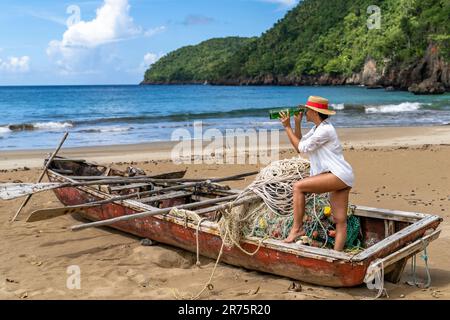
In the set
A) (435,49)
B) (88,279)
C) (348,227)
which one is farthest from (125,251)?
(435,49)

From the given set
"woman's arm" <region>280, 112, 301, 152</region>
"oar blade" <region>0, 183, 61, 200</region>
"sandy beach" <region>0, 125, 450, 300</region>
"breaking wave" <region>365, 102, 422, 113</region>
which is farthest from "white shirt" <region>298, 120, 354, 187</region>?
"breaking wave" <region>365, 102, 422, 113</region>

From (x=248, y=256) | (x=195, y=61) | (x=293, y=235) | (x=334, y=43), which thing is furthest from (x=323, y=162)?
(x=195, y=61)

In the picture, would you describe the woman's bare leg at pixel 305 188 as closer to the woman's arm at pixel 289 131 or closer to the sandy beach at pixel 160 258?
the woman's arm at pixel 289 131

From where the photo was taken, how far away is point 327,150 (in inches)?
199

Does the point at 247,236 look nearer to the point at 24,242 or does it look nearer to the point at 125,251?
the point at 125,251

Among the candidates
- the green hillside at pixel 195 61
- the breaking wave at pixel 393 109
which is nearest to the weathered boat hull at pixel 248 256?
the breaking wave at pixel 393 109

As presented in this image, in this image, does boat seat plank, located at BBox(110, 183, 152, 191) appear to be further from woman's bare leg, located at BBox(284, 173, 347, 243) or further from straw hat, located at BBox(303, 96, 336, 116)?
straw hat, located at BBox(303, 96, 336, 116)

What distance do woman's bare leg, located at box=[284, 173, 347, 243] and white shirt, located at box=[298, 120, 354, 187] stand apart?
2.8 inches

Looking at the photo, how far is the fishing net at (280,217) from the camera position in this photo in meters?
5.68

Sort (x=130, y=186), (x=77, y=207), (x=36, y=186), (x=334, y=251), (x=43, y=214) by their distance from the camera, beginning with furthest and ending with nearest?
(x=130, y=186), (x=36, y=186), (x=77, y=207), (x=43, y=214), (x=334, y=251)

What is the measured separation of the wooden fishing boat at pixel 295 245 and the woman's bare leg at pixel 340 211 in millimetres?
375

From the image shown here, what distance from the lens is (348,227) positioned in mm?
5934

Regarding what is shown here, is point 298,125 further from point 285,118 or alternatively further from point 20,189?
point 20,189

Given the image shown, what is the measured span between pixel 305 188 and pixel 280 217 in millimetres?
734
